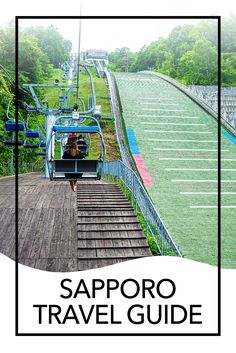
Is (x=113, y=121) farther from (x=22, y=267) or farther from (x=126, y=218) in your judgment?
(x=22, y=267)

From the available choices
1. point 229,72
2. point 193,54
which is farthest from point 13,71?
point 193,54

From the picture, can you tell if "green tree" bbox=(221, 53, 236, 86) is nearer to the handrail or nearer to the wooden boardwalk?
the handrail

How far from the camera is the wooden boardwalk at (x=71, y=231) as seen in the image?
7941 mm

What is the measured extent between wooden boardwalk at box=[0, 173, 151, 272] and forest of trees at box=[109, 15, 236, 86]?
3735 centimetres

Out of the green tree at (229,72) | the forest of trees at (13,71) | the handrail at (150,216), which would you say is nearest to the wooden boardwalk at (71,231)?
the handrail at (150,216)

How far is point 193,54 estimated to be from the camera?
172 feet

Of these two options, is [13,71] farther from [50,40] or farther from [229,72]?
[50,40]

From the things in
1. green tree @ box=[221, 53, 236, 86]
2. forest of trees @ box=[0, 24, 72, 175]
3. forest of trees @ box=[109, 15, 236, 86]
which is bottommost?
forest of trees @ box=[0, 24, 72, 175]

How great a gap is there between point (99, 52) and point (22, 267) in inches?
2752

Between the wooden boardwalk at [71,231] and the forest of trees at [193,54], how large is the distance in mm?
37348

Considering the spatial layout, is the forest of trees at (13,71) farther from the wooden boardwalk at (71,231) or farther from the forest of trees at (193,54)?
the forest of trees at (193,54)

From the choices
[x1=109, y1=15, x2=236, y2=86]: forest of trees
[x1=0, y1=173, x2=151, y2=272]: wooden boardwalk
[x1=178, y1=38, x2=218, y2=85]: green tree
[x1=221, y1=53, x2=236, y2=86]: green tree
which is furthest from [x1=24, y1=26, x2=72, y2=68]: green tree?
[x1=0, y1=173, x2=151, y2=272]: wooden boardwalk

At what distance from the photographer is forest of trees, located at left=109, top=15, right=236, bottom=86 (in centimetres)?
5138

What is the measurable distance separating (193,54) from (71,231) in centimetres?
4575
